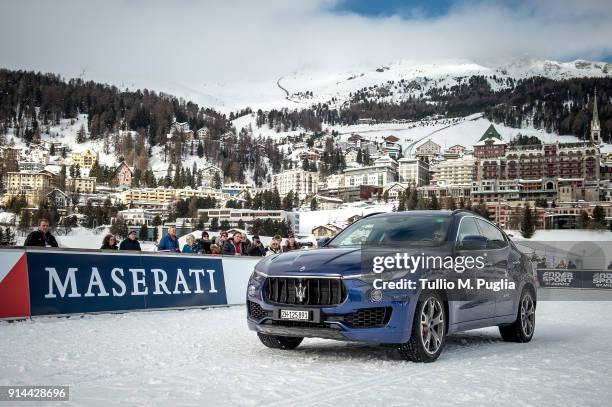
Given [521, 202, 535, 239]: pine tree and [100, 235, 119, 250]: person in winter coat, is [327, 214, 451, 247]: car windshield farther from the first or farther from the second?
[521, 202, 535, 239]: pine tree

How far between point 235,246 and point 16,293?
8498 mm

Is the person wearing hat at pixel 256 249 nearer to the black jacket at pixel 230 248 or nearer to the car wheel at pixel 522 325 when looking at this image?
the black jacket at pixel 230 248

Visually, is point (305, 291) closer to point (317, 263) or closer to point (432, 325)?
point (317, 263)

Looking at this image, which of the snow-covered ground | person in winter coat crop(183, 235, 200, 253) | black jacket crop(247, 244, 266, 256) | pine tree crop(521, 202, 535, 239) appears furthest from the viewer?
pine tree crop(521, 202, 535, 239)

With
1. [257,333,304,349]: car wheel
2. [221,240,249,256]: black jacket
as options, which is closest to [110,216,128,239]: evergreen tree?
[221,240,249,256]: black jacket

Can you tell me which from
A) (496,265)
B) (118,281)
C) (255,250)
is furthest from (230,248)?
(496,265)

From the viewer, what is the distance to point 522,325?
29.4ft

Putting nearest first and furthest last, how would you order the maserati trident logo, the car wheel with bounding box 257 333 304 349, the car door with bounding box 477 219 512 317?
the maserati trident logo
the car wheel with bounding box 257 333 304 349
the car door with bounding box 477 219 512 317

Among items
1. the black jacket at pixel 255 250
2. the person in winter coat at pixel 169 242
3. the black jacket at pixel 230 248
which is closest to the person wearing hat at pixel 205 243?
the black jacket at pixel 230 248

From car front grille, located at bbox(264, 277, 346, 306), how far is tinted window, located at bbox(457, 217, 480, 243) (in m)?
1.86

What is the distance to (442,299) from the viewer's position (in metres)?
7.13

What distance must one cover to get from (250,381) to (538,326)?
7.67 metres

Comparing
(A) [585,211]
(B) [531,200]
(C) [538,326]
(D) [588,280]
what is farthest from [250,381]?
(B) [531,200]

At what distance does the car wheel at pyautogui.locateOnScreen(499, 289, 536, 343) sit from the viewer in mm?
8898
